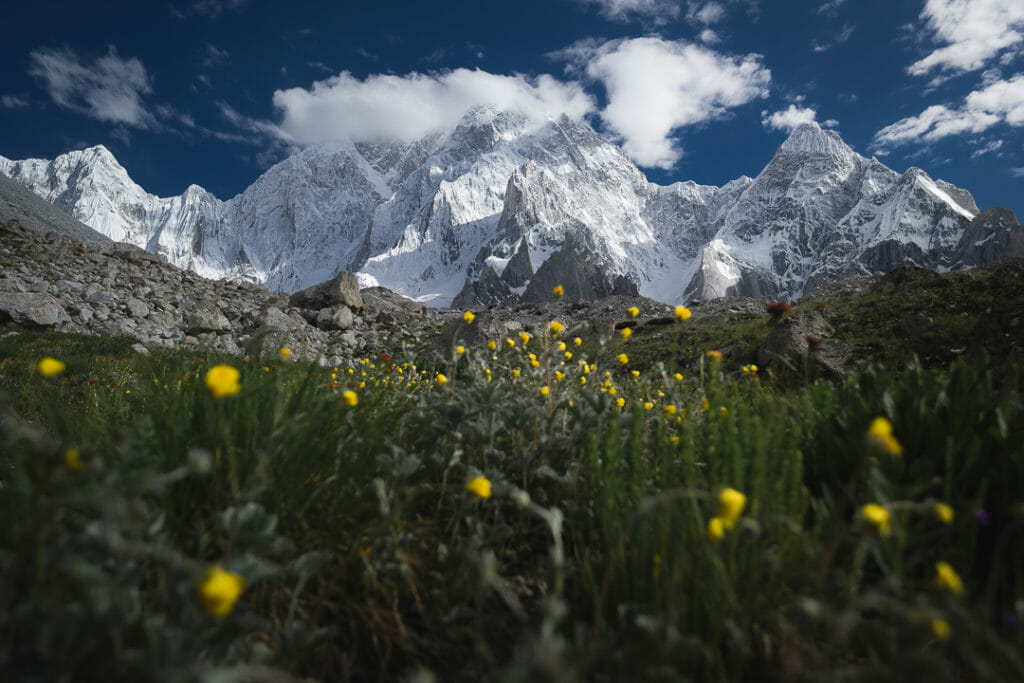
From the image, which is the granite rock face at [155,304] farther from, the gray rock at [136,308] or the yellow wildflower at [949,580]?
the yellow wildflower at [949,580]

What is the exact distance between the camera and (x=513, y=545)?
6.38 feet

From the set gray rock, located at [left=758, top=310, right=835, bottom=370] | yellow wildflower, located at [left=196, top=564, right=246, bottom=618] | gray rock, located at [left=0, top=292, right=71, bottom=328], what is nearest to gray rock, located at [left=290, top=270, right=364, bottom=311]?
gray rock, located at [left=0, top=292, right=71, bottom=328]

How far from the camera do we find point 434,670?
146cm

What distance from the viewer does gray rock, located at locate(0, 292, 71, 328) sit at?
372 inches

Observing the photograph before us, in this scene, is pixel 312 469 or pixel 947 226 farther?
pixel 947 226

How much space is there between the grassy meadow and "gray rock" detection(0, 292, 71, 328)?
35.0 feet

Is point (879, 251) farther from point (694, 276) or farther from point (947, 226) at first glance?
point (694, 276)

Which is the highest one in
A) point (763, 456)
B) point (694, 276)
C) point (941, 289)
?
point (694, 276)

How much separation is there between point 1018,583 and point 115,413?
4400 millimetres

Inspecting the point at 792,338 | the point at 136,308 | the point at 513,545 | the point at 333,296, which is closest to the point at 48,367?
the point at 513,545

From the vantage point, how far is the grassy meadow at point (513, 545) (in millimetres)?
925

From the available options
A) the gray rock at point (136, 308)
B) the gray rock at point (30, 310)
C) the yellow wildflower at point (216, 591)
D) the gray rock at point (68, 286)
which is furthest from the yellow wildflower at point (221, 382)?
the gray rock at point (68, 286)

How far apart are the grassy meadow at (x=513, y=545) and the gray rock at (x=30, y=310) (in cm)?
1068

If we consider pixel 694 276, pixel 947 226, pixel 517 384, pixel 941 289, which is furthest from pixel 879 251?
pixel 517 384
